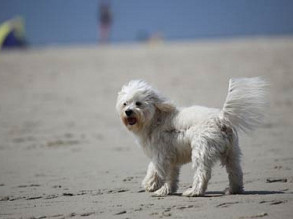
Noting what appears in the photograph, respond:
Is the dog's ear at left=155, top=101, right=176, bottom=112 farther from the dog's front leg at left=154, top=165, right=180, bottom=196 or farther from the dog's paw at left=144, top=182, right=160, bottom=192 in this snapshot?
the dog's paw at left=144, top=182, right=160, bottom=192

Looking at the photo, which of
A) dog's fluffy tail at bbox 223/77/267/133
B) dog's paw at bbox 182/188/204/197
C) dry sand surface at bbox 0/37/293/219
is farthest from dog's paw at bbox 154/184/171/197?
dog's fluffy tail at bbox 223/77/267/133

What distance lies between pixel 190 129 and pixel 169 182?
0.67m

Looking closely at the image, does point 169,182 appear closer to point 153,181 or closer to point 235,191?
point 153,181

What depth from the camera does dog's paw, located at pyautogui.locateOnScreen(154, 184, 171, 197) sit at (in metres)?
6.79

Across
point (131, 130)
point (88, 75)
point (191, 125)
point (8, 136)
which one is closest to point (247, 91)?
point (191, 125)

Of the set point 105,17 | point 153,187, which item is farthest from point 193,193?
point 105,17

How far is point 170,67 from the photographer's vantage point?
21.4 meters

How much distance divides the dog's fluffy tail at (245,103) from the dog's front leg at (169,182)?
840 mm

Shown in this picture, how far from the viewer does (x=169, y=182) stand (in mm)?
6918

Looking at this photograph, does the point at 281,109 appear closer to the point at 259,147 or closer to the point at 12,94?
the point at 259,147

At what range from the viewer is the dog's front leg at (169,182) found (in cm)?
681

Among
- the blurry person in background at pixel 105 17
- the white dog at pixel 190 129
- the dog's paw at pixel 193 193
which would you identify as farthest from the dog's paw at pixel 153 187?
the blurry person in background at pixel 105 17

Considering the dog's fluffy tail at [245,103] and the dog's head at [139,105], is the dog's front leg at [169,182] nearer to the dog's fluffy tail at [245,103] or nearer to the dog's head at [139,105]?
the dog's head at [139,105]

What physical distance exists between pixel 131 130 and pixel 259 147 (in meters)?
3.25
